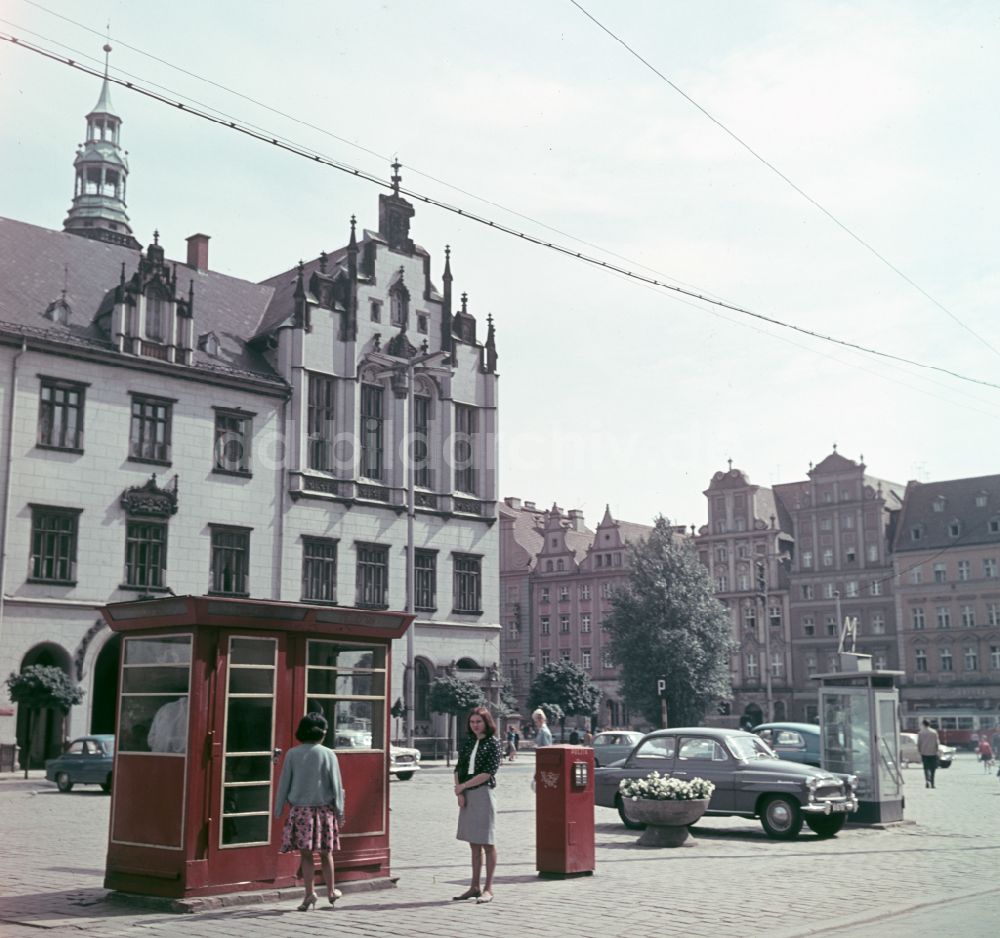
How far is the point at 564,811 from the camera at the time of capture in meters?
14.2

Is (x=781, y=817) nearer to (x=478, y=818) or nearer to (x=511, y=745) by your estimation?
(x=478, y=818)

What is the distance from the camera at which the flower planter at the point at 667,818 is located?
18.0 meters

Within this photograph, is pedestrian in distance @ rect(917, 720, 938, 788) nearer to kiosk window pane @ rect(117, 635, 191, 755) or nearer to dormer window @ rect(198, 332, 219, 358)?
kiosk window pane @ rect(117, 635, 191, 755)

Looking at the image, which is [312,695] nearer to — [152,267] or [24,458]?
Result: [24,458]

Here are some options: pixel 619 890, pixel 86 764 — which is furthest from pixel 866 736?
pixel 86 764

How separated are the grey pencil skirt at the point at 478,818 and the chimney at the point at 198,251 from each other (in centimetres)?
4658

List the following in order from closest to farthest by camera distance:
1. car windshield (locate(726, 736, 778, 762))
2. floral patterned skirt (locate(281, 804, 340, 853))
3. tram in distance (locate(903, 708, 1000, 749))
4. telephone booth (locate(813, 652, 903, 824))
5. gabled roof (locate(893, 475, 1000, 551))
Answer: floral patterned skirt (locate(281, 804, 340, 853)) → car windshield (locate(726, 736, 778, 762)) → telephone booth (locate(813, 652, 903, 824)) → tram in distance (locate(903, 708, 1000, 749)) → gabled roof (locate(893, 475, 1000, 551))

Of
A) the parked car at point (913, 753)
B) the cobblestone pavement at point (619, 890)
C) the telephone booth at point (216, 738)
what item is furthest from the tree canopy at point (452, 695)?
the telephone booth at point (216, 738)

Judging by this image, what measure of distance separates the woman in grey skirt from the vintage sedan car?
8.20 meters

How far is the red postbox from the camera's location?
46.6 feet

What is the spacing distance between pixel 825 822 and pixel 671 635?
160 ft

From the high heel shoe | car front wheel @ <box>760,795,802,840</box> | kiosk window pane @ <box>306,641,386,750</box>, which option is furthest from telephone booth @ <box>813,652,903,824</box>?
the high heel shoe

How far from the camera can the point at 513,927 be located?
34.8 feet

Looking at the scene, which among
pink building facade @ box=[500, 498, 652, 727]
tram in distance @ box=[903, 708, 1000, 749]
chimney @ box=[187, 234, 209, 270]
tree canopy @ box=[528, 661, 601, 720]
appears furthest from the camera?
pink building facade @ box=[500, 498, 652, 727]
